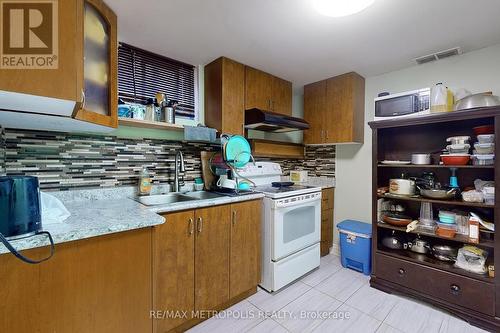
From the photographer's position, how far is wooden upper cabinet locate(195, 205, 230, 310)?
1.58 m

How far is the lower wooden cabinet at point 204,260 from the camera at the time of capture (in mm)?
1422

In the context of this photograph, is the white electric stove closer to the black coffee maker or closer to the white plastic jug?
the white plastic jug

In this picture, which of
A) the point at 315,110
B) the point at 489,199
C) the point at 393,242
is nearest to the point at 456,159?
the point at 489,199

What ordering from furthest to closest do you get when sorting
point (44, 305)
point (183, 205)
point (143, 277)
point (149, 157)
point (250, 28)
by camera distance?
1. point (149, 157)
2. point (250, 28)
3. point (183, 205)
4. point (143, 277)
5. point (44, 305)

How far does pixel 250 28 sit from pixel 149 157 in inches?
52.9

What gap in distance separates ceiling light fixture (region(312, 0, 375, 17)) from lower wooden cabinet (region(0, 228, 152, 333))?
5.44 feet

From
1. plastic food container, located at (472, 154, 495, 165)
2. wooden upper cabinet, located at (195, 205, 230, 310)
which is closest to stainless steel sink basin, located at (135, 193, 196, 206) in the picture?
wooden upper cabinet, located at (195, 205, 230, 310)

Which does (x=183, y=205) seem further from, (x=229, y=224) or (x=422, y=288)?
(x=422, y=288)

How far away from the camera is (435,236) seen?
1857mm

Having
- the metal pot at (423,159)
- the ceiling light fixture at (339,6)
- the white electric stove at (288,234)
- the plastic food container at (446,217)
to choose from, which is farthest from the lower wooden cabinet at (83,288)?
the plastic food container at (446,217)

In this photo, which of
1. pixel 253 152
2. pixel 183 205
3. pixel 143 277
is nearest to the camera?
pixel 143 277

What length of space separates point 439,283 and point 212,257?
186 centimetres

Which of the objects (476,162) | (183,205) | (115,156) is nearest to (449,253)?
(476,162)

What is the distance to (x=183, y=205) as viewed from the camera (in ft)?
4.85
